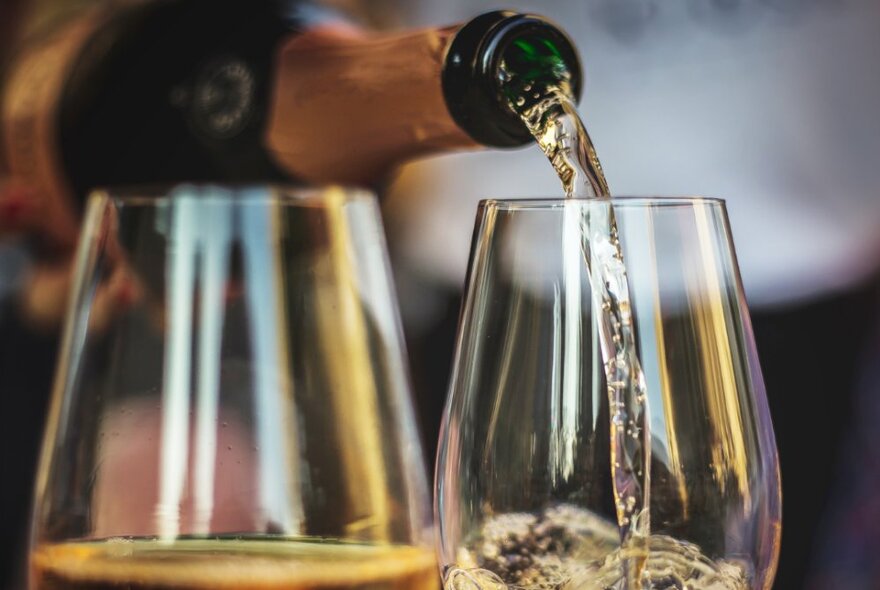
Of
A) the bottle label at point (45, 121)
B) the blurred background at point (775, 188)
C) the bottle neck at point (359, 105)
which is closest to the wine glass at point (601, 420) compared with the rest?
the bottle neck at point (359, 105)

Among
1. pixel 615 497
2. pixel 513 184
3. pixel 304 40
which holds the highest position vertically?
pixel 513 184

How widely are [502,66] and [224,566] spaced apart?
0.68 ft

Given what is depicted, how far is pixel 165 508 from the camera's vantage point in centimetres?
36

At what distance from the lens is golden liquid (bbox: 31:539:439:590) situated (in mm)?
363

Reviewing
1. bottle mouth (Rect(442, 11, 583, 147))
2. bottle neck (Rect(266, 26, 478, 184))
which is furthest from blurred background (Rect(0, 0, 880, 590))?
bottle mouth (Rect(442, 11, 583, 147))

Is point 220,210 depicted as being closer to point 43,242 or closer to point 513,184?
point 43,242

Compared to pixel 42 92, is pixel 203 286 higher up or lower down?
lower down

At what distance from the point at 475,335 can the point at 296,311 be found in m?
0.06

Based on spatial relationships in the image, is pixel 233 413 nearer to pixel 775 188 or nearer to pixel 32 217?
pixel 32 217

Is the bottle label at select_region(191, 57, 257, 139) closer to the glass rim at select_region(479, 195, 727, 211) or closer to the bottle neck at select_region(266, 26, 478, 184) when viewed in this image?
the bottle neck at select_region(266, 26, 478, 184)

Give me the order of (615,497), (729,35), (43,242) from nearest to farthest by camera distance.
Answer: (615,497) → (43,242) → (729,35)

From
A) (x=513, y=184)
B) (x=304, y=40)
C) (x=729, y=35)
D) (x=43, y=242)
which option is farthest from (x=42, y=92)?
(x=729, y=35)

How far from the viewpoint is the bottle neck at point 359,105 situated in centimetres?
51

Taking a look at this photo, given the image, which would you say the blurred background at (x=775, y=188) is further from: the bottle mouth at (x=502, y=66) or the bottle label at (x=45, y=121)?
the bottle mouth at (x=502, y=66)
